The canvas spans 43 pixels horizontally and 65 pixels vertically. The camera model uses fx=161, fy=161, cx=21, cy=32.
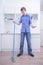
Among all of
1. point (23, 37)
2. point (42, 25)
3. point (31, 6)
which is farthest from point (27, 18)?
point (42, 25)

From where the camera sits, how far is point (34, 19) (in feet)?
15.0

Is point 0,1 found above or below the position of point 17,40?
above

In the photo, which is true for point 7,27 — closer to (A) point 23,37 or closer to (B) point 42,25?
(A) point 23,37

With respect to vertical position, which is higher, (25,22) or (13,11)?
(13,11)

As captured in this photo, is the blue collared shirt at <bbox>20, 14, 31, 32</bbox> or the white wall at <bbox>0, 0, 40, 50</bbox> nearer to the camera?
the blue collared shirt at <bbox>20, 14, 31, 32</bbox>

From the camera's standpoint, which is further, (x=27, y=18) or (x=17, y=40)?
(x=17, y=40)

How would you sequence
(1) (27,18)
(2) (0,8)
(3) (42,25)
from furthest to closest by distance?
(3) (42,25), (2) (0,8), (1) (27,18)

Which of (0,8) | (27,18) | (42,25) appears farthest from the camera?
(42,25)

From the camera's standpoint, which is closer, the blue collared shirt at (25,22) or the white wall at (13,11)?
the blue collared shirt at (25,22)

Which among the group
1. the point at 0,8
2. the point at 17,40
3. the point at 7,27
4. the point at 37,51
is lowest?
the point at 37,51

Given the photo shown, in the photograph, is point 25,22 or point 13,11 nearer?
point 25,22

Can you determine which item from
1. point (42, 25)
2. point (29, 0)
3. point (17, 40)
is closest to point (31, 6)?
point (29, 0)

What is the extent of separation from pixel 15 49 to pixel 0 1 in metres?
1.39

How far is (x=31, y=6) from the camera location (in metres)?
4.46
